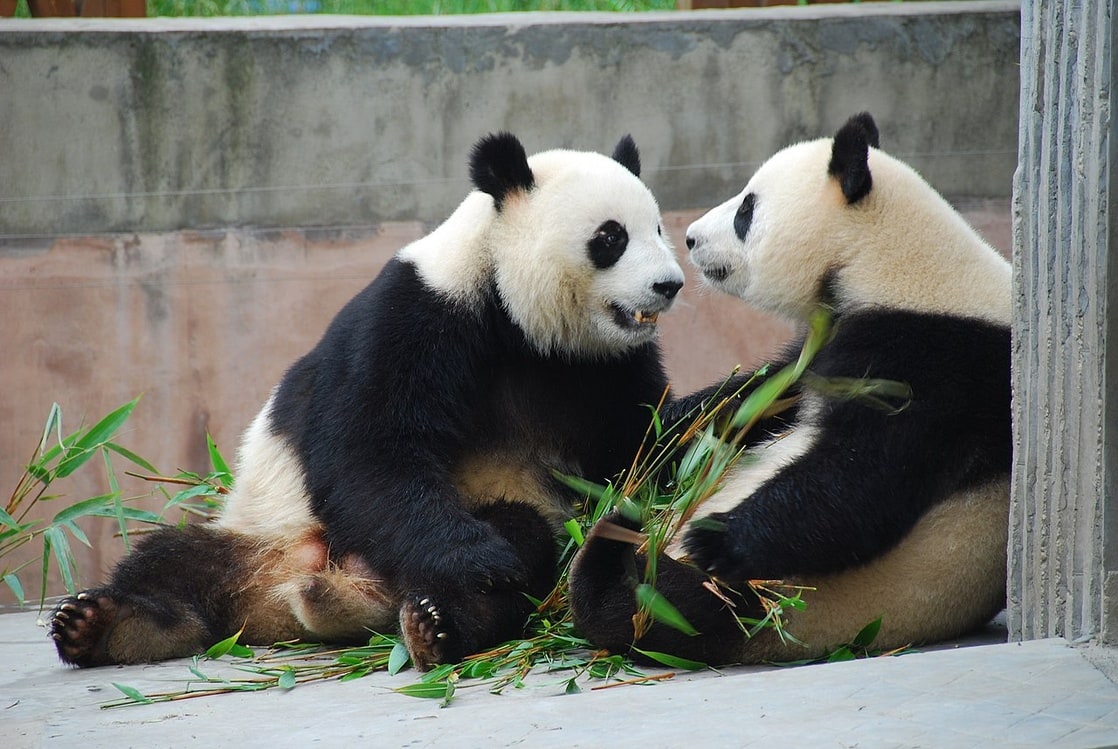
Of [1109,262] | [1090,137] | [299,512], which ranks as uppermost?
[1090,137]

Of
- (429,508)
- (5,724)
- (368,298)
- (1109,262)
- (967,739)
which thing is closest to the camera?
(967,739)

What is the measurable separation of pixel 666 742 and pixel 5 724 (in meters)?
1.45

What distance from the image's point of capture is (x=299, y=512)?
384 centimetres

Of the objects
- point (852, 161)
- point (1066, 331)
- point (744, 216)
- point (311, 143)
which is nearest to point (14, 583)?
point (744, 216)

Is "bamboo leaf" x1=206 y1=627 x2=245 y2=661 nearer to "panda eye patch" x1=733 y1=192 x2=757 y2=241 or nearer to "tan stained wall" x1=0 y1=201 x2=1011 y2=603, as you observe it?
"panda eye patch" x1=733 y1=192 x2=757 y2=241

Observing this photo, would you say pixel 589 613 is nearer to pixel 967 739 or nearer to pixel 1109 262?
pixel 967 739

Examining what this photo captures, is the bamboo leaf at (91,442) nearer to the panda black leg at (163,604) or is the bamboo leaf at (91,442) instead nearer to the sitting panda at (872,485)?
the panda black leg at (163,604)

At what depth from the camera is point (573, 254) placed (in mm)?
3832

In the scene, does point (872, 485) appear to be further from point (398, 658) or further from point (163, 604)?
point (163, 604)

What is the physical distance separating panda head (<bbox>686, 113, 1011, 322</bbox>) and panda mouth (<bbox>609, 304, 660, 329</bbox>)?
0.25m

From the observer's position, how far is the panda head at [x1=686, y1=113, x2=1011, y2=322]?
3.31 meters

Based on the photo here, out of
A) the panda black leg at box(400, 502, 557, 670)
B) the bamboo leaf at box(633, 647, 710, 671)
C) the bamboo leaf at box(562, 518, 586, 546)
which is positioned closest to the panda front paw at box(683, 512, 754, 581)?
the bamboo leaf at box(633, 647, 710, 671)

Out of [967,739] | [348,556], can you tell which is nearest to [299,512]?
[348,556]

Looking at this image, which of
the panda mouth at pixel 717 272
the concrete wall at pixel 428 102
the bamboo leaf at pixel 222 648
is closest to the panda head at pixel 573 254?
the panda mouth at pixel 717 272
